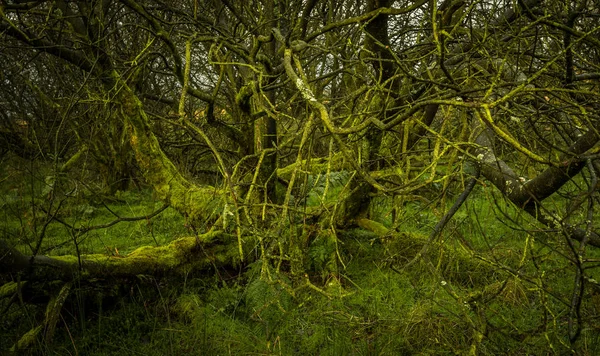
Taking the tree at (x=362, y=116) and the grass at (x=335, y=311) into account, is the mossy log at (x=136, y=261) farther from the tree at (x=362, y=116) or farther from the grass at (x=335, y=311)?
the grass at (x=335, y=311)

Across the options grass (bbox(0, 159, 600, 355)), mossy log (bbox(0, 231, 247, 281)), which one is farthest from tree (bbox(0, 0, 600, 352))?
grass (bbox(0, 159, 600, 355))

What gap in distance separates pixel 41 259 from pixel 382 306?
2.80 metres

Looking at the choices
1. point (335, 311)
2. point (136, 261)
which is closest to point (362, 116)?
point (335, 311)

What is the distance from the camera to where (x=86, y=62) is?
5.15 meters

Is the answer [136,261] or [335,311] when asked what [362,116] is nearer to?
[335,311]

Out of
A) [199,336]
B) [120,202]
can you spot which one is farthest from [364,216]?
[120,202]

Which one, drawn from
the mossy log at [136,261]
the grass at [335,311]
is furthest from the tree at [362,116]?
the grass at [335,311]

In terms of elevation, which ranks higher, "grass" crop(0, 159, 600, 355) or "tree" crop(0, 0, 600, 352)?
"tree" crop(0, 0, 600, 352)

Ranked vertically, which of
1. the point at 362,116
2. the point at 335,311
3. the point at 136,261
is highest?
the point at 362,116

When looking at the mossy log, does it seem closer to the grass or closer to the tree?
the tree

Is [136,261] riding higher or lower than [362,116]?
lower

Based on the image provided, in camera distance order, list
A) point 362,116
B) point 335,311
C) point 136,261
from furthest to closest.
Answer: point 362,116 < point 136,261 < point 335,311

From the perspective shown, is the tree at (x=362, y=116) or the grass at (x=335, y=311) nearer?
the tree at (x=362, y=116)

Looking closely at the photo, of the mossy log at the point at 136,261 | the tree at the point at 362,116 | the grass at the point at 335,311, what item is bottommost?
the grass at the point at 335,311
